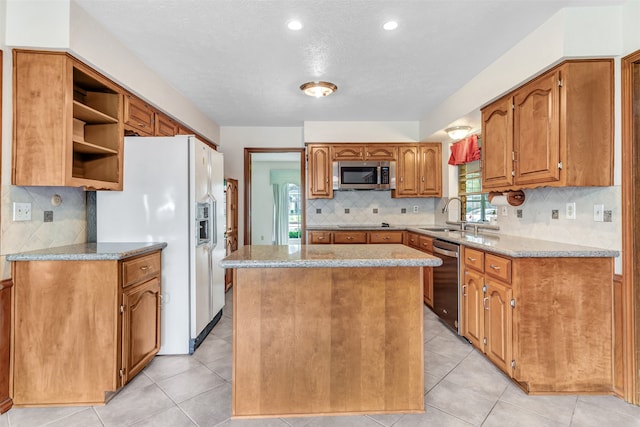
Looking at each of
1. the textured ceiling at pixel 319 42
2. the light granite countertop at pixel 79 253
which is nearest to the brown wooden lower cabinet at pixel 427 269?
the textured ceiling at pixel 319 42

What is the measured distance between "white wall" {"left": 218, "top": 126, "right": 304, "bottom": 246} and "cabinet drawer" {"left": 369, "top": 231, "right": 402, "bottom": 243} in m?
1.78

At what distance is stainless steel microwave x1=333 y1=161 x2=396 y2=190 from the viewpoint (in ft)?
14.7

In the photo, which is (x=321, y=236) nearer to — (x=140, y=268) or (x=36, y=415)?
(x=140, y=268)

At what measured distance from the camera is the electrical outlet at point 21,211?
1.94m

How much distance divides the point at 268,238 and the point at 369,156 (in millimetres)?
4177

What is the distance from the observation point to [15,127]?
1.93 meters

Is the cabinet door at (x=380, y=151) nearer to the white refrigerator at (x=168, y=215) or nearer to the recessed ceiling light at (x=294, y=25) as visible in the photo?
the recessed ceiling light at (x=294, y=25)

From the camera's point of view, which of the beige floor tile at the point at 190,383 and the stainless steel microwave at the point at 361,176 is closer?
the beige floor tile at the point at 190,383

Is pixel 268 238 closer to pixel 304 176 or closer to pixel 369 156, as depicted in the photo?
pixel 304 176

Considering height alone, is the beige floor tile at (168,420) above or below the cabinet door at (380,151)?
below

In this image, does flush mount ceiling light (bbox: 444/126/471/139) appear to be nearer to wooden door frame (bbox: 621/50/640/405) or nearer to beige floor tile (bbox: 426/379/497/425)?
wooden door frame (bbox: 621/50/640/405)

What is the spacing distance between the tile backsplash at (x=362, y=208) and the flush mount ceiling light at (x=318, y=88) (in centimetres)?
186

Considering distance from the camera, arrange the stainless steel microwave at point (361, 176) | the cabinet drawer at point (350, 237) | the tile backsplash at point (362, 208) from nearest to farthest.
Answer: the cabinet drawer at point (350, 237) < the stainless steel microwave at point (361, 176) < the tile backsplash at point (362, 208)

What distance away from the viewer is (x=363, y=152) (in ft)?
14.9
